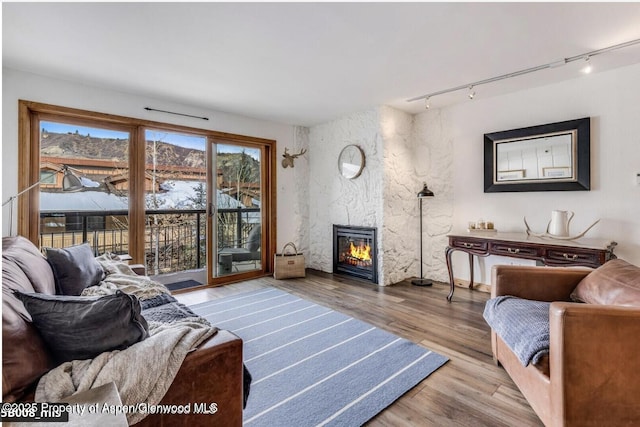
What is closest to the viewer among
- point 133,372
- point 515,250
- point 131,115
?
point 133,372

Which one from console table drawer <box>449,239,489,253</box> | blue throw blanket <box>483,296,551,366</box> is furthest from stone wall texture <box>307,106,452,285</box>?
blue throw blanket <box>483,296,551,366</box>

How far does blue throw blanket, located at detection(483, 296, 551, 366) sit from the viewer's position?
154 cm

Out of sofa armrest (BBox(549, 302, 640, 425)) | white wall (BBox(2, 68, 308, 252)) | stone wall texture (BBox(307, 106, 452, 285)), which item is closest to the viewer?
sofa armrest (BBox(549, 302, 640, 425))

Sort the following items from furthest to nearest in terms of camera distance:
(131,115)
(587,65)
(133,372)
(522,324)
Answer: (131,115)
(587,65)
(522,324)
(133,372)

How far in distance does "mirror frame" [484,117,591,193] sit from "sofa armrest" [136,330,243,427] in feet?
11.6

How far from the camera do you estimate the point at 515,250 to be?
301cm

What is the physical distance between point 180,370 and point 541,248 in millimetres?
3077

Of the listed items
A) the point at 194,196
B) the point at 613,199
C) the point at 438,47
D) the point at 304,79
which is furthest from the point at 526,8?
the point at 194,196

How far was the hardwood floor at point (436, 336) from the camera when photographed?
1687 millimetres

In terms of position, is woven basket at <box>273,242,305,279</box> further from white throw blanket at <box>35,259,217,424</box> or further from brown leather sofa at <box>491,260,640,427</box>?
brown leather sofa at <box>491,260,640,427</box>

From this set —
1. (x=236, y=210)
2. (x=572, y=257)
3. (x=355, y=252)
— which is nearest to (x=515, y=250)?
(x=572, y=257)

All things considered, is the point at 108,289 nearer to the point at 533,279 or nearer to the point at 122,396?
the point at 122,396

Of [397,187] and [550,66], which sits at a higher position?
[550,66]

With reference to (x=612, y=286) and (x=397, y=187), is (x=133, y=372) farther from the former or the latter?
(x=397, y=187)
